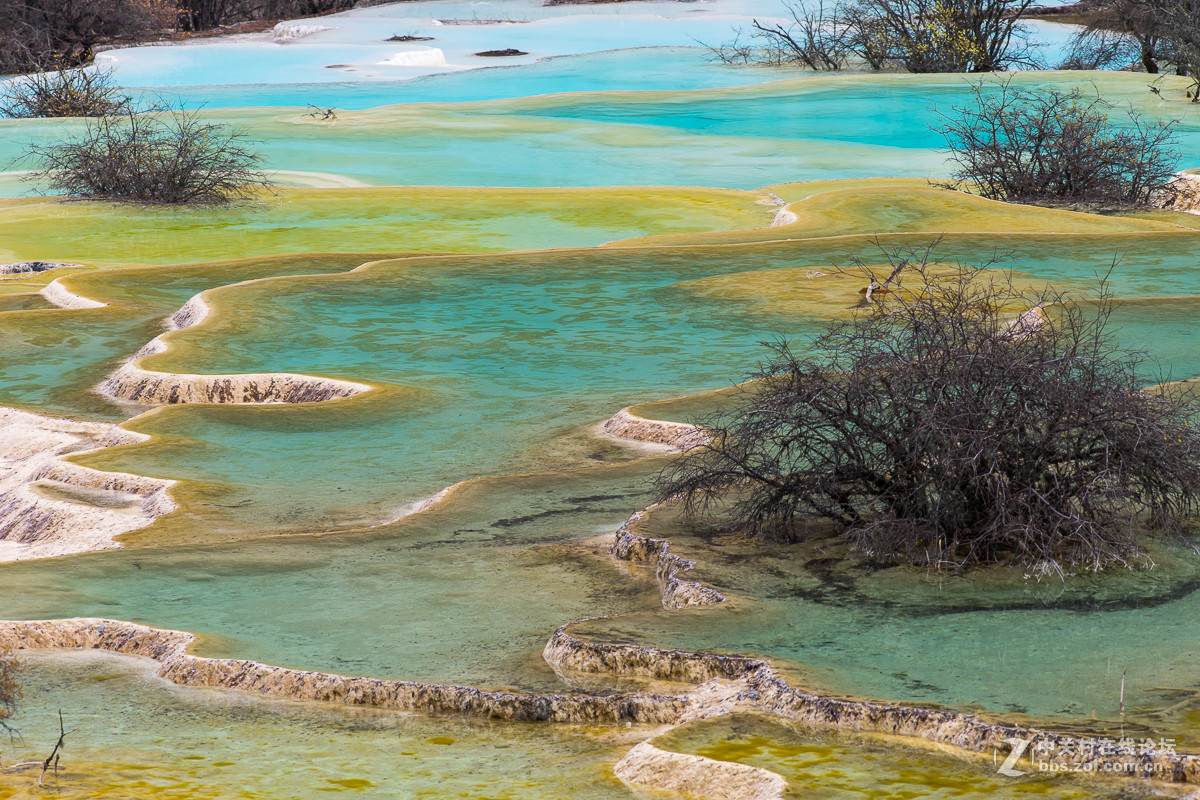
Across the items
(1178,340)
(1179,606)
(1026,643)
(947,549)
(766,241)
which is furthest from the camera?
(766,241)

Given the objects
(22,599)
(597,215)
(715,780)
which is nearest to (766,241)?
(597,215)

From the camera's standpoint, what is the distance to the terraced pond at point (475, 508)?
5051mm

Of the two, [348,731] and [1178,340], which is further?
[1178,340]

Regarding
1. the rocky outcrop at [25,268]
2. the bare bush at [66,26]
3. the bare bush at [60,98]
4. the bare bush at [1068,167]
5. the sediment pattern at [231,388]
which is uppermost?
the bare bush at [66,26]

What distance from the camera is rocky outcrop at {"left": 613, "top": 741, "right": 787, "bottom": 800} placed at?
14.6 feet

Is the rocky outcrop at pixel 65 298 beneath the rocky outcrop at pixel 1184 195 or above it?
beneath

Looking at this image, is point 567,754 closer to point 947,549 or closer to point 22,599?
point 947,549

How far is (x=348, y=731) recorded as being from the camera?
532 centimetres

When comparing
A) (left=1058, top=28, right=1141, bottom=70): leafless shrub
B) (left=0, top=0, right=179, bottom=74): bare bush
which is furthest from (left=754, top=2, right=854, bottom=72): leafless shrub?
(left=0, top=0, right=179, bottom=74): bare bush

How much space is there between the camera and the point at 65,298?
14.3 metres

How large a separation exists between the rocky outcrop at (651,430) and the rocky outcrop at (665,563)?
1.45 metres

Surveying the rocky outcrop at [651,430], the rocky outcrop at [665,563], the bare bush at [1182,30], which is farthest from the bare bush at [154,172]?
the bare bush at [1182,30]

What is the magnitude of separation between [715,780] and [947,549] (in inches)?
92.7

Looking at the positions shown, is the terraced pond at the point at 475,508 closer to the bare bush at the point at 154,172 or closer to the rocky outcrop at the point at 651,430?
the rocky outcrop at the point at 651,430
